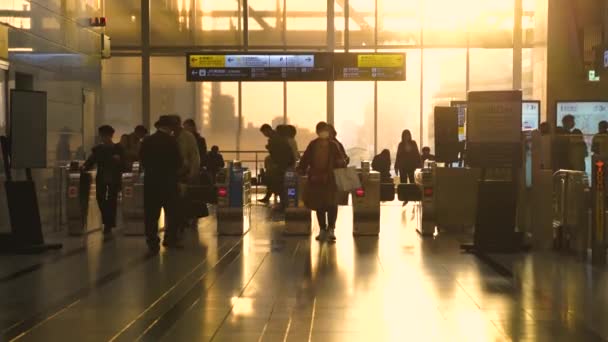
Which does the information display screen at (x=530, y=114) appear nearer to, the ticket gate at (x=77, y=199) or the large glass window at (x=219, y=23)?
the ticket gate at (x=77, y=199)

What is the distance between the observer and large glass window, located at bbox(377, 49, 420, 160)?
27.5m

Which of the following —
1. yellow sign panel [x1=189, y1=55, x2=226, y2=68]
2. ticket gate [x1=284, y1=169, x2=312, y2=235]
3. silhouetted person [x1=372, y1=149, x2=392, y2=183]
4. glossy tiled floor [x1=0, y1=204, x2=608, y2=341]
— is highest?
yellow sign panel [x1=189, y1=55, x2=226, y2=68]

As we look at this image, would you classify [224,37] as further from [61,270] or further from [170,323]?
[170,323]

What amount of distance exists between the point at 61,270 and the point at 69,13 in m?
7.14

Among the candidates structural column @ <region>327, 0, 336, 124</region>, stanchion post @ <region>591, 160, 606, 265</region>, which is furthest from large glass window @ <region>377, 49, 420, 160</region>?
stanchion post @ <region>591, 160, 606, 265</region>

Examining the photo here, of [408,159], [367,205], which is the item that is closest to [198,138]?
[367,205]

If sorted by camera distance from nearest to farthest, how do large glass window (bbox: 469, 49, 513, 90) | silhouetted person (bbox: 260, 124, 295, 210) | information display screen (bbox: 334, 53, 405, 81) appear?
silhouetted person (bbox: 260, 124, 295, 210) < information display screen (bbox: 334, 53, 405, 81) < large glass window (bbox: 469, 49, 513, 90)

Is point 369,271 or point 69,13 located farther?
point 69,13

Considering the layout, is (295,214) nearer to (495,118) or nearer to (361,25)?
(495,118)

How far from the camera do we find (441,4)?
2788 centimetres

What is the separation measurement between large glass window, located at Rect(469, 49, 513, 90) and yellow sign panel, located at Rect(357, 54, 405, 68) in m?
6.42

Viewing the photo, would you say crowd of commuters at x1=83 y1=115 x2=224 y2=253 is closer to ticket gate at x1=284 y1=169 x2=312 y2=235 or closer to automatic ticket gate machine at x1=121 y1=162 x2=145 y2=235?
automatic ticket gate machine at x1=121 y1=162 x2=145 y2=235

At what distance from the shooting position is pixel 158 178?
11.3 m

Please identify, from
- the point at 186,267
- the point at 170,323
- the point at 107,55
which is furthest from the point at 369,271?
the point at 107,55
